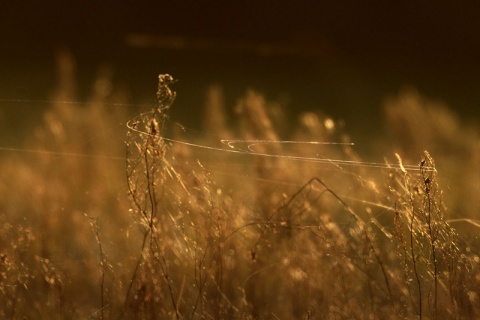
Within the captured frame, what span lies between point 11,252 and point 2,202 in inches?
20.9

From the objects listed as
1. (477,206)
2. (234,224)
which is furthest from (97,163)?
(477,206)

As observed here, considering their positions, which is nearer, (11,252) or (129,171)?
(129,171)

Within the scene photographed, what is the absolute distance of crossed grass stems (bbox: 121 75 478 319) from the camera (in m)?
2.07

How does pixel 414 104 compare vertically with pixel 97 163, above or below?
above

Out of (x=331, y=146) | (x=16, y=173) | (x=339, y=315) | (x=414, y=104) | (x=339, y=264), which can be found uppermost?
(x=414, y=104)

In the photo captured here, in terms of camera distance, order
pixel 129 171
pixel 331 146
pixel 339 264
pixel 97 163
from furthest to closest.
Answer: pixel 97 163 < pixel 331 146 < pixel 339 264 < pixel 129 171

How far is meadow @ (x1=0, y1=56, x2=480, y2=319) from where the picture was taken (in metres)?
2.12

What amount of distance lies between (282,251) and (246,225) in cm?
33

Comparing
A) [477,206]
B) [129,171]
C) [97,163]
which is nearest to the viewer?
[129,171]

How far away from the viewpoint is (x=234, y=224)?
2291 millimetres

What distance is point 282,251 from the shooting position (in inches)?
95.2

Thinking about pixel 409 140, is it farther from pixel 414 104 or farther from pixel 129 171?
pixel 129 171

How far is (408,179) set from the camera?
216 centimetres

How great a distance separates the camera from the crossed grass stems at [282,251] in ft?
6.78
